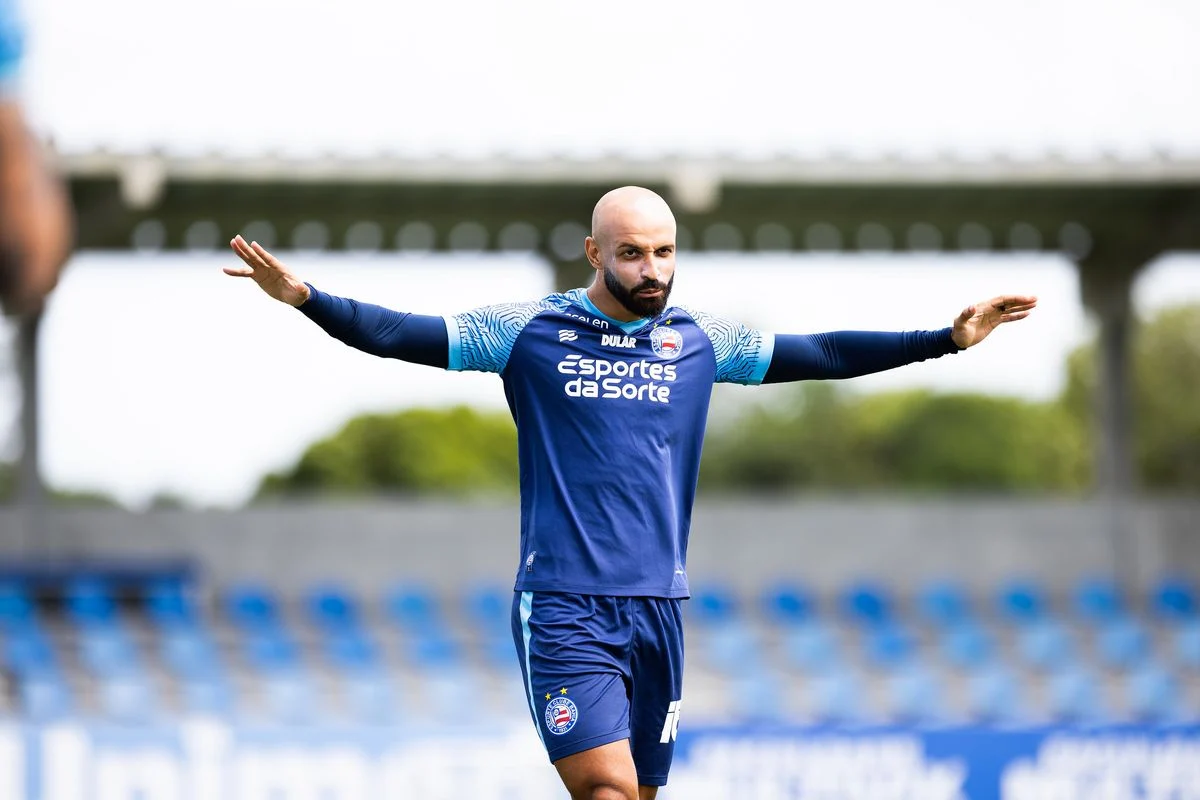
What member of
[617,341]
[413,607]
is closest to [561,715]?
[617,341]

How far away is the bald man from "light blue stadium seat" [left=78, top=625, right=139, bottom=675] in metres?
12.2

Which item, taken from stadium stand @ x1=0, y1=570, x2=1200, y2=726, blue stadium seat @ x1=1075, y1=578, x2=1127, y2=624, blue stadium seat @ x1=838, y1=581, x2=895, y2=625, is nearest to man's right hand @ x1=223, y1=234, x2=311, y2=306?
stadium stand @ x1=0, y1=570, x2=1200, y2=726

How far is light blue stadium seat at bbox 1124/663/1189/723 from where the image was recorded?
15.3 m

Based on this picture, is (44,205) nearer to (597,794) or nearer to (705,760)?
(597,794)

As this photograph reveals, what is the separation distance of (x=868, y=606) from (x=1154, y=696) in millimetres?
4333

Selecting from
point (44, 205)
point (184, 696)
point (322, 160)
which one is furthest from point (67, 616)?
point (44, 205)

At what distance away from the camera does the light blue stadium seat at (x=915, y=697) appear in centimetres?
1476

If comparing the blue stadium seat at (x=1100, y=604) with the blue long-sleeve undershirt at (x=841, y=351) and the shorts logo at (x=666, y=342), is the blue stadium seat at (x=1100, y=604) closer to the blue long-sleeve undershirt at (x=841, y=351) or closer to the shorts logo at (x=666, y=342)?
the blue long-sleeve undershirt at (x=841, y=351)

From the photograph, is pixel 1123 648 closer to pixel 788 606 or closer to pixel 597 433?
pixel 788 606

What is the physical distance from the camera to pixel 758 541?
2050 cm

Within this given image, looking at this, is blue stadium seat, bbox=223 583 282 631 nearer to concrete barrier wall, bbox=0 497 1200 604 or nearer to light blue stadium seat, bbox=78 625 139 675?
concrete barrier wall, bbox=0 497 1200 604

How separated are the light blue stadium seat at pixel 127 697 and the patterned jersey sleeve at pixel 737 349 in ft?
30.6

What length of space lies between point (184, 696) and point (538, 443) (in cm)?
1199

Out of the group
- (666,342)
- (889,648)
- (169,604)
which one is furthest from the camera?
(169,604)
